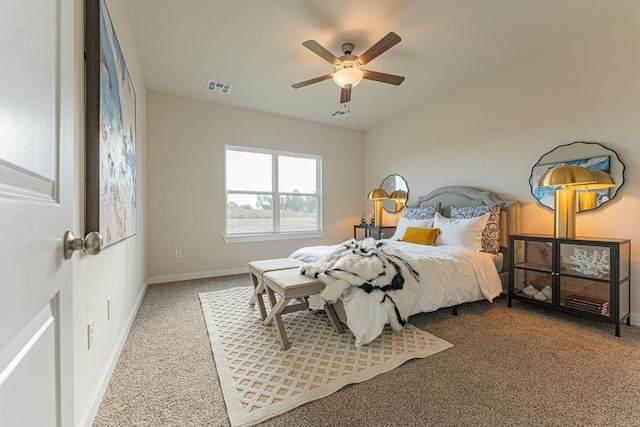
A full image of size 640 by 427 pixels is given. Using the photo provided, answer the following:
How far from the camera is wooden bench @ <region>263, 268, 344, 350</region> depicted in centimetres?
214

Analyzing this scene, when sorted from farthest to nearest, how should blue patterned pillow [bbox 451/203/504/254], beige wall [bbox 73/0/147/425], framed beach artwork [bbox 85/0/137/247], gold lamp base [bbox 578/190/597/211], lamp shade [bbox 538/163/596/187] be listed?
blue patterned pillow [bbox 451/203/504/254], gold lamp base [bbox 578/190/597/211], lamp shade [bbox 538/163/596/187], framed beach artwork [bbox 85/0/137/247], beige wall [bbox 73/0/147/425]

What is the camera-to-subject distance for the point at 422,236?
11.9 ft


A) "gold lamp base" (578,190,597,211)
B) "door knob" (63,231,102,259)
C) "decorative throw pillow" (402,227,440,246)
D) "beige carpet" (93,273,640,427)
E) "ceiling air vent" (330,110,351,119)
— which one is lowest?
"beige carpet" (93,273,640,427)

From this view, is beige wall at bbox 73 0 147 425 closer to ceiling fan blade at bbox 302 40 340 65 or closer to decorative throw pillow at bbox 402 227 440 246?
ceiling fan blade at bbox 302 40 340 65

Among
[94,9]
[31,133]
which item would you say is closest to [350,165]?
[94,9]

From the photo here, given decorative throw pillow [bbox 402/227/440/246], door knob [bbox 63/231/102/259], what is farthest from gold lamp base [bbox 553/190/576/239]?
door knob [bbox 63/231/102/259]

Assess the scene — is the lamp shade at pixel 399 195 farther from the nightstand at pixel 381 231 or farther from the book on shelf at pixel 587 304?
the book on shelf at pixel 587 304

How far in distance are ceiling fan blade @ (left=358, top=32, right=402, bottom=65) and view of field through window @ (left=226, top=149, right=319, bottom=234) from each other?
2683 millimetres

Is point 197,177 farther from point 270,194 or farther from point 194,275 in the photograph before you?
→ point 194,275

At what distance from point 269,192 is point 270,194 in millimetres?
39

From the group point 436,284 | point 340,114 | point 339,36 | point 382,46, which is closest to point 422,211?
point 436,284

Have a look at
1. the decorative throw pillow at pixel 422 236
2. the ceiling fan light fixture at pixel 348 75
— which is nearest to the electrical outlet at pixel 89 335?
the ceiling fan light fixture at pixel 348 75

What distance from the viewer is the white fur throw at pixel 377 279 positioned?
2.21 metres

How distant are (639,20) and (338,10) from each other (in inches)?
102
